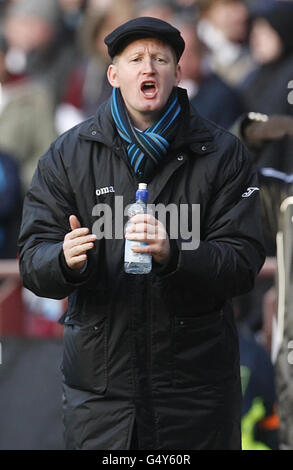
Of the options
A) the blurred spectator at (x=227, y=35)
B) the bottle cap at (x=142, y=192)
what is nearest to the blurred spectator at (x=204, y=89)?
the blurred spectator at (x=227, y=35)

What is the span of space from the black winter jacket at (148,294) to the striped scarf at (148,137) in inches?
1.7

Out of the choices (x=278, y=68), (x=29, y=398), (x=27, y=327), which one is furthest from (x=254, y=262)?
(x=278, y=68)

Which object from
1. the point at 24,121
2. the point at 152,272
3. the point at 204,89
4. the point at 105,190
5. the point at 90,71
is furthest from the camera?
the point at 90,71

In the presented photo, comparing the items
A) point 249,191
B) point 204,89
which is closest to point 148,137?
point 249,191

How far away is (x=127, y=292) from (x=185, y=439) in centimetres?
61

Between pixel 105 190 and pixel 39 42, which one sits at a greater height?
pixel 39 42

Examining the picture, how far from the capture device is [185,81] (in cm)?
805

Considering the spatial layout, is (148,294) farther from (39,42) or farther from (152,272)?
(39,42)

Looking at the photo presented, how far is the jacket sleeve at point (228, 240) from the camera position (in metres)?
4.10

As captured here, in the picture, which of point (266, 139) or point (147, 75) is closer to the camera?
point (147, 75)

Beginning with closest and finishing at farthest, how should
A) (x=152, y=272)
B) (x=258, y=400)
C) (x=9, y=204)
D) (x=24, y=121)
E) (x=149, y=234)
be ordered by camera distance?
(x=149, y=234)
(x=152, y=272)
(x=258, y=400)
(x=9, y=204)
(x=24, y=121)

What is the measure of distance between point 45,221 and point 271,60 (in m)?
4.61

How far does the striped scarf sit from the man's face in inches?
1.7
